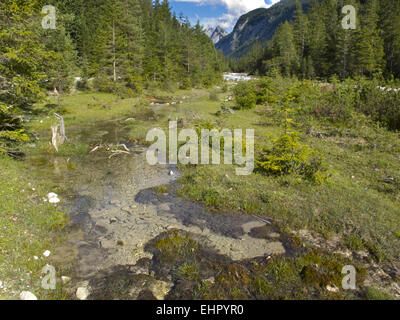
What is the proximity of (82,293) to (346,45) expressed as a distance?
184 ft

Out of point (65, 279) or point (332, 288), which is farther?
point (65, 279)

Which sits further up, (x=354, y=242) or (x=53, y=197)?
(x=53, y=197)

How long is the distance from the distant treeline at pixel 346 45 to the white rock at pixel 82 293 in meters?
39.5

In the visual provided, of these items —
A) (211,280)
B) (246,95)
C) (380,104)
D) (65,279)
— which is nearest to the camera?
(65,279)

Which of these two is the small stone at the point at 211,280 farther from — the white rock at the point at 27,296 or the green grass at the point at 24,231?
the white rock at the point at 27,296

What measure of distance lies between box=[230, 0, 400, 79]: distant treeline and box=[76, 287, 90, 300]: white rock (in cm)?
3954

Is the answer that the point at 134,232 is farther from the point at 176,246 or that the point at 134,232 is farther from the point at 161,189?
the point at 161,189

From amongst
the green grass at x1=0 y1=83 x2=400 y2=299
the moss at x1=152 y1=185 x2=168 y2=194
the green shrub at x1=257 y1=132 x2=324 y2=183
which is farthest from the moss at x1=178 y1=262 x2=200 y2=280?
the green shrub at x1=257 y1=132 x2=324 y2=183

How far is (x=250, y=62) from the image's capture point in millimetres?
113875

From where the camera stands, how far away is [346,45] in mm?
47750

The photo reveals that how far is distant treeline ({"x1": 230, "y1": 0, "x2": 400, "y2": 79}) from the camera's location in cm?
4588

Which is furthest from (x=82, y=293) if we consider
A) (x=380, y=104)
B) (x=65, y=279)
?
(x=380, y=104)

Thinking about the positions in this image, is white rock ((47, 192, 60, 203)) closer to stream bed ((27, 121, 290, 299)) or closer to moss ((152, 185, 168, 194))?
stream bed ((27, 121, 290, 299))
